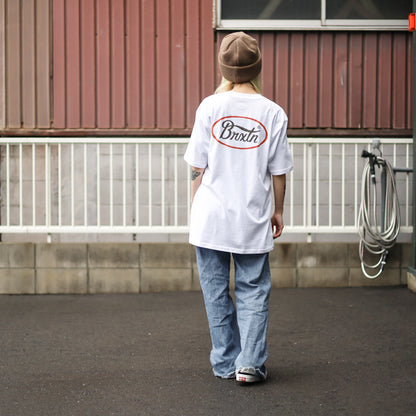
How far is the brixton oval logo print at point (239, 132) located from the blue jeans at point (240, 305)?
550 mm

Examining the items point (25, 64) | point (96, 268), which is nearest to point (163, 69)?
point (25, 64)

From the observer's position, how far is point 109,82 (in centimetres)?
783

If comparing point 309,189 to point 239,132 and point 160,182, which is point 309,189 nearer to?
point 160,182

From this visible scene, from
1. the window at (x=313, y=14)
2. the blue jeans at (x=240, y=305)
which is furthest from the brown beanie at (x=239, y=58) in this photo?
the window at (x=313, y=14)

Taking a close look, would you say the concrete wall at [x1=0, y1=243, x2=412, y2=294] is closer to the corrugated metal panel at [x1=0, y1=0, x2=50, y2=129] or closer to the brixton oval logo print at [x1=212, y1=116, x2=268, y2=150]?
the corrugated metal panel at [x1=0, y1=0, x2=50, y2=129]

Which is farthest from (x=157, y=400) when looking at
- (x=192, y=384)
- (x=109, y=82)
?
(x=109, y=82)

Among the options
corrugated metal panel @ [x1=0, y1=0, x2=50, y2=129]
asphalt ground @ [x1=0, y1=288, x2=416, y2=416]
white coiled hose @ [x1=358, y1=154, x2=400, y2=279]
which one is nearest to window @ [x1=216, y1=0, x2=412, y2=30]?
corrugated metal panel @ [x1=0, y1=0, x2=50, y2=129]

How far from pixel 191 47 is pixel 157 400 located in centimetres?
516

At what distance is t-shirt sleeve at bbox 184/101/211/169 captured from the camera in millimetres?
3432

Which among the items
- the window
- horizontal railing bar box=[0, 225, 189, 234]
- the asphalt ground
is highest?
the window

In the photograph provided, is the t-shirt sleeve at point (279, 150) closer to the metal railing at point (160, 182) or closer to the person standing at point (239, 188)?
the person standing at point (239, 188)

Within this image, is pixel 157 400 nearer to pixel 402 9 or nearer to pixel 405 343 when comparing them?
pixel 405 343

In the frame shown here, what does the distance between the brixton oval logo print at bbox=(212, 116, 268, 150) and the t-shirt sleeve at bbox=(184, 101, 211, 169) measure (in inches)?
1.6

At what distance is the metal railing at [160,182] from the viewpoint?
6.55 m
